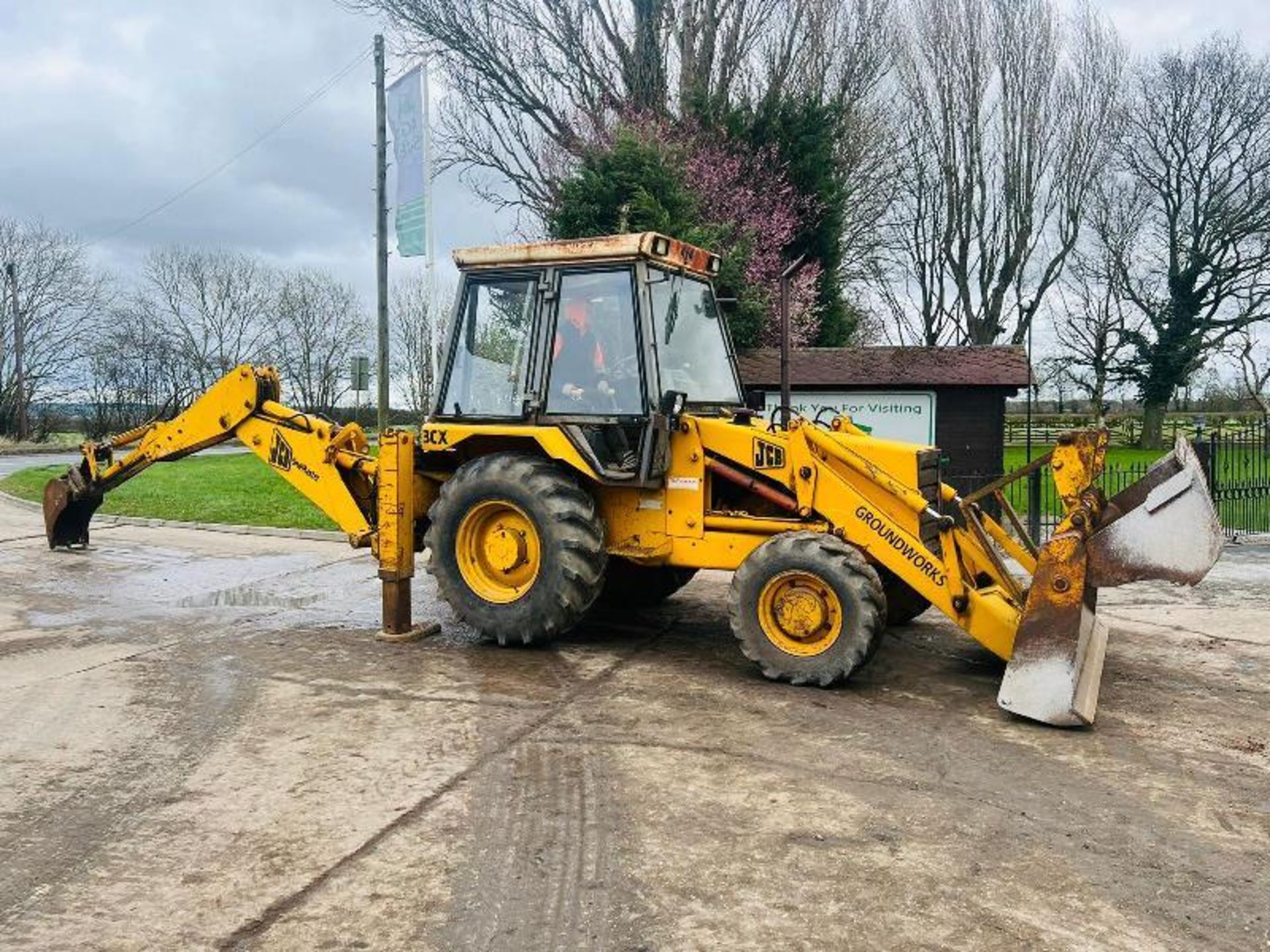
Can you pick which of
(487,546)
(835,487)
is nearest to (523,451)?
(487,546)

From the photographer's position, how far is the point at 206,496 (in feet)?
54.7

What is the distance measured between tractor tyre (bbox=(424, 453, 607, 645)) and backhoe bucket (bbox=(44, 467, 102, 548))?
5634mm

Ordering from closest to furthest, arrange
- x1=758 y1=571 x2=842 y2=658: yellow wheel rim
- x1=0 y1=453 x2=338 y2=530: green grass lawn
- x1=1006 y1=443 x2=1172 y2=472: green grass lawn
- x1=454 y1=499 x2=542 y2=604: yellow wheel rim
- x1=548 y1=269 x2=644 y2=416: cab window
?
x1=758 y1=571 x2=842 y2=658: yellow wheel rim, x1=548 y1=269 x2=644 y2=416: cab window, x1=454 y1=499 x2=542 y2=604: yellow wheel rim, x1=0 y1=453 x2=338 y2=530: green grass lawn, x1=1006 y1=443 x2=1172 y2=472: green grass lawn

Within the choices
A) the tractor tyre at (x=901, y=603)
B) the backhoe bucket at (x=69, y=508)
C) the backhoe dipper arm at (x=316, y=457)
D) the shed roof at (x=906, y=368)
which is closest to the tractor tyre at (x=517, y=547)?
the backhoe dipper arm at (x=316, y=457)

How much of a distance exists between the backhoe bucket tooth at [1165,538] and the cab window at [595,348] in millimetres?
2890

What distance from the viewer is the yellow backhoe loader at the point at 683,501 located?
18.4ft

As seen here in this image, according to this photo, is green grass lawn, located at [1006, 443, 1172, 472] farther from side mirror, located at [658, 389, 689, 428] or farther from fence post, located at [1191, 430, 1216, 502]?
side mirror, located at [658, 389, 689, 428]

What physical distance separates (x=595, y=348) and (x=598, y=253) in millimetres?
624

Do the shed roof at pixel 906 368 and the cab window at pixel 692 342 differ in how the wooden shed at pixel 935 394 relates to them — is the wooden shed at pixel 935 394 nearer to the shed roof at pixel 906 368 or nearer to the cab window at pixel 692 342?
the shed roof at pixel 906 368

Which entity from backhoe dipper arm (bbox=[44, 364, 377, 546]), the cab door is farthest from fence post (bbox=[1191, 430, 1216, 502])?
backhoe dipper arm (bbox=[44, 364, 377, 546])

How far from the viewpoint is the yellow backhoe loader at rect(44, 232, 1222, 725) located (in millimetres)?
5594

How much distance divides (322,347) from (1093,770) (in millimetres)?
50969

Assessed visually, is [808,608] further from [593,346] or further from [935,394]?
[935,394]

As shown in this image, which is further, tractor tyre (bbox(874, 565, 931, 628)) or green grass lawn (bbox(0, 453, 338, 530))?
green grass lawn (bbox(0, 453, 338, 530))
